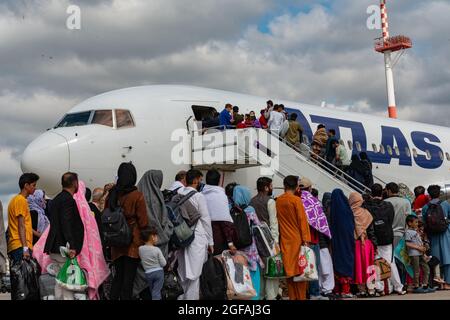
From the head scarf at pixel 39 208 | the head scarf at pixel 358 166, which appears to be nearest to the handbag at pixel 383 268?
the head scarf at pixel 39 208

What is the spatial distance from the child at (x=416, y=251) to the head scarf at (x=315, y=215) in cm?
218

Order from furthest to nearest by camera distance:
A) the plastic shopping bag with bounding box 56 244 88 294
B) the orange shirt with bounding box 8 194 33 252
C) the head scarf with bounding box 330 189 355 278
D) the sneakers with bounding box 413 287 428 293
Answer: the sneakers with bounding box 413 287 428 293 → the head scarf with bounding box 330 189 355 278 → the orange shirt with bounding box 8 194 33 252 → the plastic shopping bag with bounding box 56 244 88 294

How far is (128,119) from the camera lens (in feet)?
45.8

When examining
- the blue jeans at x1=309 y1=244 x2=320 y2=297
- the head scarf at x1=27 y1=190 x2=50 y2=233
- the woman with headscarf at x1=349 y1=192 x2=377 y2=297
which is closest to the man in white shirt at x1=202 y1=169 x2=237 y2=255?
the blue jeans at x1=309 y1=244 x2=320 y2=297

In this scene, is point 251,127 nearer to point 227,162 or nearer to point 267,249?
point 227,162

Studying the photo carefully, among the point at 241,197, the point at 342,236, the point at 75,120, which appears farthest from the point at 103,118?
the point at 342,236

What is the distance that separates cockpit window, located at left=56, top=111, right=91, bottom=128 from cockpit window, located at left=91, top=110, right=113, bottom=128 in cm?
19

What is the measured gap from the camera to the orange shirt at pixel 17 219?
8172 millimetres

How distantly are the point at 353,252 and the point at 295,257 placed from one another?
148 centimetres

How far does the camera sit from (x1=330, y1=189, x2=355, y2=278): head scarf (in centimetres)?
961

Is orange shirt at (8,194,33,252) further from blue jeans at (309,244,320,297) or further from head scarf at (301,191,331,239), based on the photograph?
blue jeans at (309,244,320,297)

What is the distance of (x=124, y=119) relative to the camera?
1391cm

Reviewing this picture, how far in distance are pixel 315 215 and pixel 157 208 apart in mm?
2733
